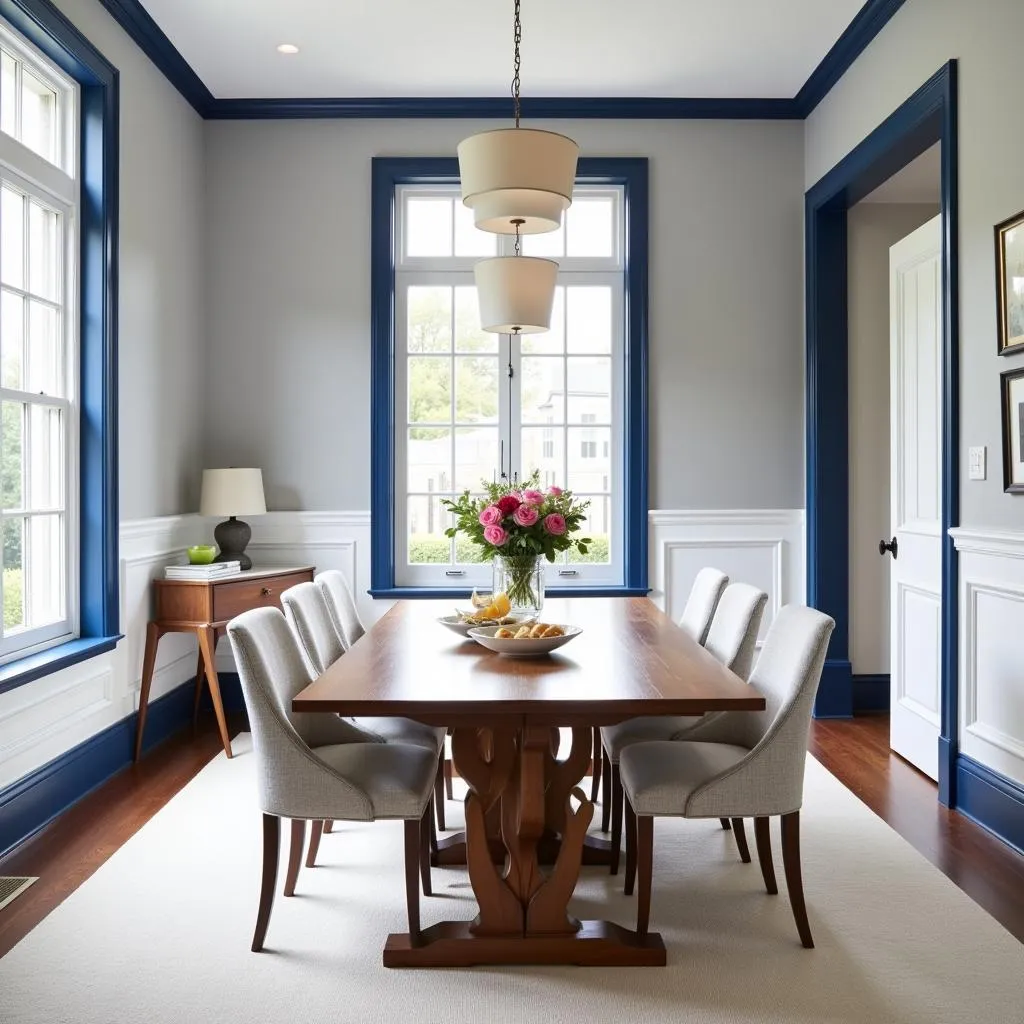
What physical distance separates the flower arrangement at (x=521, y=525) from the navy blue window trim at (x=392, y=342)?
2081 millimetres

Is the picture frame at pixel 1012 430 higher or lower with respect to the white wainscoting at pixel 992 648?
higher

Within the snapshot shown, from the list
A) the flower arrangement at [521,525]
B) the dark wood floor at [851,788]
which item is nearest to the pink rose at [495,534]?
the flower arrangement at [521,525]

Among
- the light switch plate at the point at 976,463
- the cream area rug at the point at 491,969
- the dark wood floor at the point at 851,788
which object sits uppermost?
the light switch plate at the point at 976,463

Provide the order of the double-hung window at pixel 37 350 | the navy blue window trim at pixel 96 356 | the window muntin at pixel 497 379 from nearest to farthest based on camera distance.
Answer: the double-hung window at pixel 37 350, the navy blue window trim at pixel 96 356, the window muntin at pixel 497 379

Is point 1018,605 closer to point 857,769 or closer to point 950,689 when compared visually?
point 950,689

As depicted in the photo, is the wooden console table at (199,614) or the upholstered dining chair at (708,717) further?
the wooden console table at (199,614)

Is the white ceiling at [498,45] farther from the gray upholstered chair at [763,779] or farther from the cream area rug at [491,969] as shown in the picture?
the cream area rug at [491,969]

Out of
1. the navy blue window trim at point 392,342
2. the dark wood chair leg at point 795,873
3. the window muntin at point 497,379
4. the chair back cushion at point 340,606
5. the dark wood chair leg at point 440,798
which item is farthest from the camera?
the window muntin at point 497,379

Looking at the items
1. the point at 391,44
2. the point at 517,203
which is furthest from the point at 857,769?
the point at 391,44

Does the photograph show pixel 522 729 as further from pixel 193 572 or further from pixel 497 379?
pixel 497 379

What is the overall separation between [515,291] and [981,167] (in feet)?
5.31

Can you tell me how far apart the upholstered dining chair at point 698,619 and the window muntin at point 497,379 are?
163cm

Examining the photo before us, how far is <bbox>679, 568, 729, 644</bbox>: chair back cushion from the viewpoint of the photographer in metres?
3.41

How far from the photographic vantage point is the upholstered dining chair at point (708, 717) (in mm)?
2926
